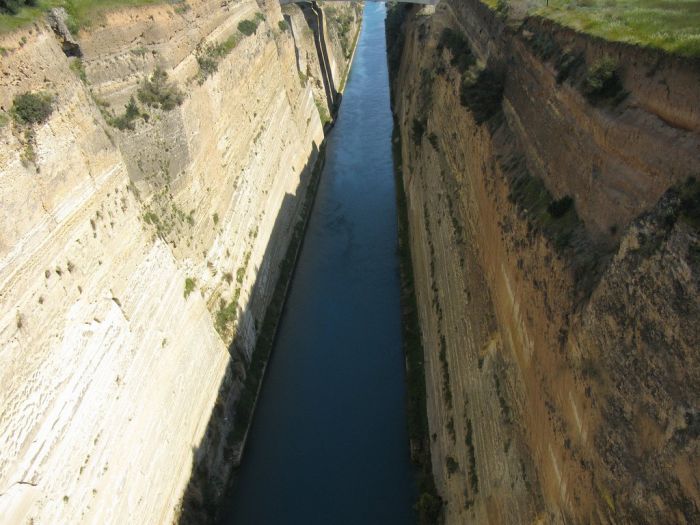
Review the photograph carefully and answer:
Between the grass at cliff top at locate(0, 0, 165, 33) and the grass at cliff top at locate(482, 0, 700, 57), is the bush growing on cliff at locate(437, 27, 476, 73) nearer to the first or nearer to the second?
the grass at cliff top at locate(482, 0, 700, 57)

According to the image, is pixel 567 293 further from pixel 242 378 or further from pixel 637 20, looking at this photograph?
pixel 242 378

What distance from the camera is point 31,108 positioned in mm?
8086

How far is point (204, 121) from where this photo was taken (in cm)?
1396

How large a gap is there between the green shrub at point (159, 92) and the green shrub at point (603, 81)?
8.31m

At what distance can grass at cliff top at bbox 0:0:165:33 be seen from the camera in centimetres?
882

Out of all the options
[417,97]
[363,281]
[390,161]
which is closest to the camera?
[363,281]

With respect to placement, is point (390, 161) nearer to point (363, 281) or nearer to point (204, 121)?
point (363, 281)

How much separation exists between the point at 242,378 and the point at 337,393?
7.70 ft

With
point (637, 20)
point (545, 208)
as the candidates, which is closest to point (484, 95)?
point (637, 20)

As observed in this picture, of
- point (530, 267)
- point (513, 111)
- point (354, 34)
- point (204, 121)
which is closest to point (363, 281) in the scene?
point (204, 121)

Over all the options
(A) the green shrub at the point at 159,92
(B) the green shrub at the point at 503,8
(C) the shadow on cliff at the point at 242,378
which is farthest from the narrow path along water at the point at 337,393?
(B) the green shrub at the point at 503,8

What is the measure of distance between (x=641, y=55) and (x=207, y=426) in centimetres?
1015

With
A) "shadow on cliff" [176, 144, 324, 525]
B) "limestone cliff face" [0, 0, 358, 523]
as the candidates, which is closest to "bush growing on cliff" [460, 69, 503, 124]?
"limestone cliff face" [0, 0, 358, 523]

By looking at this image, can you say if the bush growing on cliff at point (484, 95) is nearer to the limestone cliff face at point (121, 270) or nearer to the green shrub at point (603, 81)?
the green shrub at point (603, 81)
